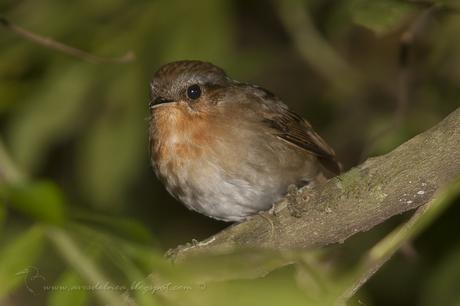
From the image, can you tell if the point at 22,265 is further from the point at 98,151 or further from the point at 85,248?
the point at 98,151

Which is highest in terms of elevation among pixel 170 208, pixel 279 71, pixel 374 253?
pixel 374 253

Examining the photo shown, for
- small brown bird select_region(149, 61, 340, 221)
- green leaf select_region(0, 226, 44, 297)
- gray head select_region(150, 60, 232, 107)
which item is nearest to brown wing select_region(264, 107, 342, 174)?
small brown bird select_region(149, 61, 340, 221)

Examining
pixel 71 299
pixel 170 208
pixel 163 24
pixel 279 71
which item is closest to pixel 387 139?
pixel 163 24

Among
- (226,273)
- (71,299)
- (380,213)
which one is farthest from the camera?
(380,213)

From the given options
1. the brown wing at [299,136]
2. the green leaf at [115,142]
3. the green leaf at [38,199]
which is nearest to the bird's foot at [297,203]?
the brown wing at [299,136]

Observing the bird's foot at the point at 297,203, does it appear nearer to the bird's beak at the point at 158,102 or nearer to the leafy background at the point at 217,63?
the leafy background at the point at 217,63
